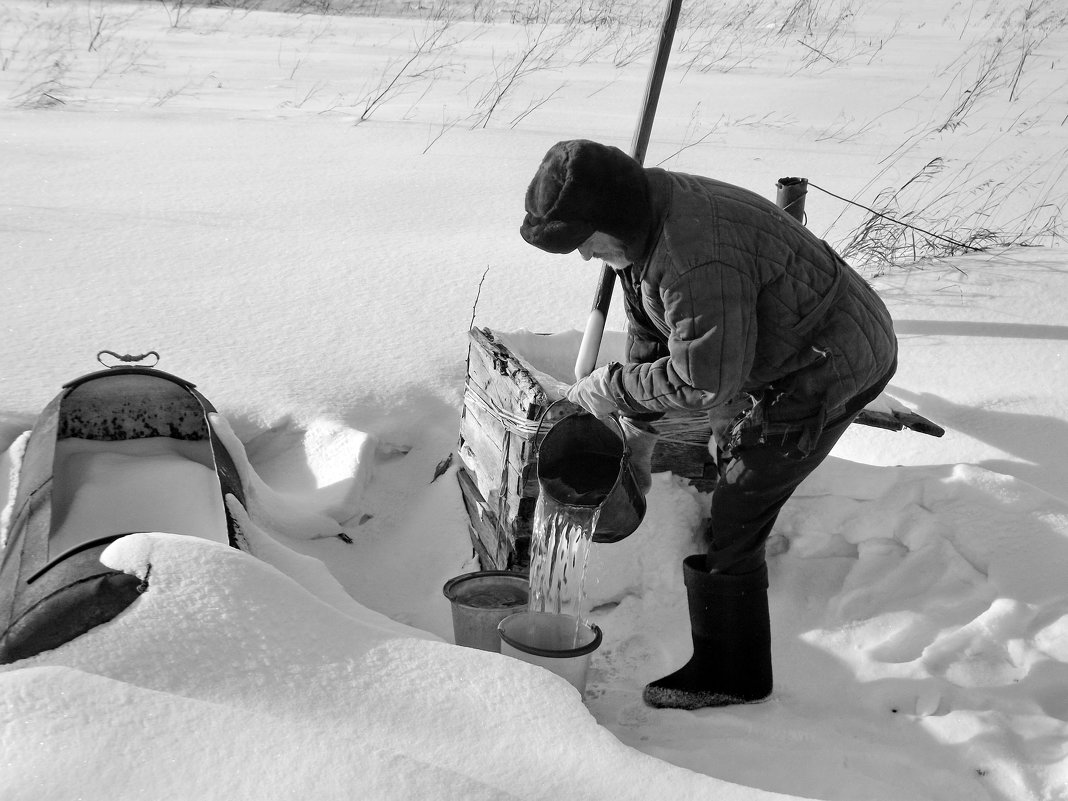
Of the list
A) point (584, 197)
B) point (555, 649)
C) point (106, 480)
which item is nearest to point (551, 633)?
point (555, 649)

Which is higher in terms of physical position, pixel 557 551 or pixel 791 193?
pixel 791 193

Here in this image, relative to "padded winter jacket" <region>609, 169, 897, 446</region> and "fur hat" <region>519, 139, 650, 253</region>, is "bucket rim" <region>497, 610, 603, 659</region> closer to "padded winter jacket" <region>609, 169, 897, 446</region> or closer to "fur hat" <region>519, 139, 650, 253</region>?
"padded winter jacket" <region>609, 169, 897, 446</region>

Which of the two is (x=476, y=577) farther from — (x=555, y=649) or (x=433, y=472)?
(x=433, y=472)

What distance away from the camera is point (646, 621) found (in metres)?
2.79

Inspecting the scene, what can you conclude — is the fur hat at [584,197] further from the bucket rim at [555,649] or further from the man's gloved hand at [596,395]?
the bucket rim at [555,649]

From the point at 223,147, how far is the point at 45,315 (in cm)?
288

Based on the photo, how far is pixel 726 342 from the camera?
185cm

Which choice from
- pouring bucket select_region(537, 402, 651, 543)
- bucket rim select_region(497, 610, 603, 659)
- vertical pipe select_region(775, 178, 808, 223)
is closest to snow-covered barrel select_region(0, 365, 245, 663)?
bucket rim select_region(497, 610, 603, 659)

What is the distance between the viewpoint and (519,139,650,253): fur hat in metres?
1.81

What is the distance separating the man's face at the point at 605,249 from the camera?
6.32ft

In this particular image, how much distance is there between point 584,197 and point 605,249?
0.58 ft

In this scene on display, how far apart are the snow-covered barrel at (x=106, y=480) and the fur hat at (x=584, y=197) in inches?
42.7

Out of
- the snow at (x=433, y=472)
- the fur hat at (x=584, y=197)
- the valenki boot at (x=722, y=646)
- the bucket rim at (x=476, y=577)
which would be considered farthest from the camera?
the bucket rim at (x=476, y=577)

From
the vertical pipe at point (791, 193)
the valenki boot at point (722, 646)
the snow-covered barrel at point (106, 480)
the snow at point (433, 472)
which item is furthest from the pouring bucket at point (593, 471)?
the vertical pipe at point (791, 193)
